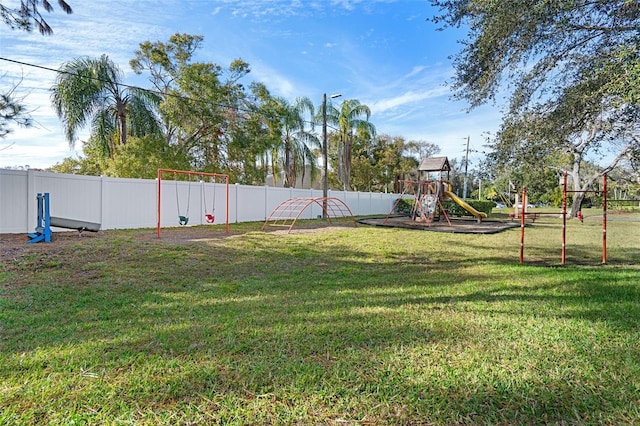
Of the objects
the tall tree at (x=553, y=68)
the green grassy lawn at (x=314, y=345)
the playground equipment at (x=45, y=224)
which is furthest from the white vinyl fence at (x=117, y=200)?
the tall tree at (x=553, y=68)

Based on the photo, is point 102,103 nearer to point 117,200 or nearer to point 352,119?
point 117,200

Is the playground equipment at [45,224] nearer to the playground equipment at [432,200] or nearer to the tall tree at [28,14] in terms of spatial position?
the tall tree at [28,14]

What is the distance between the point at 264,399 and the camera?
204 centimetres

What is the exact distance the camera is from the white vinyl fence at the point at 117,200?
8.93 meters

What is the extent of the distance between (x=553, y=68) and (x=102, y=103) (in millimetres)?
17745

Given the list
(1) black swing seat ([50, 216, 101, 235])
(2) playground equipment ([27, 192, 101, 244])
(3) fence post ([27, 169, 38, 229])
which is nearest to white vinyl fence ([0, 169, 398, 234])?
(3) fence post ([27, 169, 38, 229])

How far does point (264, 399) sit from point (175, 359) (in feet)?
2.83

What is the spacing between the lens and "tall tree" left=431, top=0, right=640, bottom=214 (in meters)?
4.38

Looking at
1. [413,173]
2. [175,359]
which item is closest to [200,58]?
[175,359]

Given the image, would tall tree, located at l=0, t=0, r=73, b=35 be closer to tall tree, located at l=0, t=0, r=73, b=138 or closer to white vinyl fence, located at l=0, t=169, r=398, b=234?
tall tree, located at l=0, t=0, r=73, b=138

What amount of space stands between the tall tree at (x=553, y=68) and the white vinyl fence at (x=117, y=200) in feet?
33.8

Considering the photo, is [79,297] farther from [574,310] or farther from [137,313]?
[574,310]

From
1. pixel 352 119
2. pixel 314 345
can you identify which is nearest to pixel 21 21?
pixel 314 345

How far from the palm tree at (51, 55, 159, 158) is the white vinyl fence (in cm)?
591
